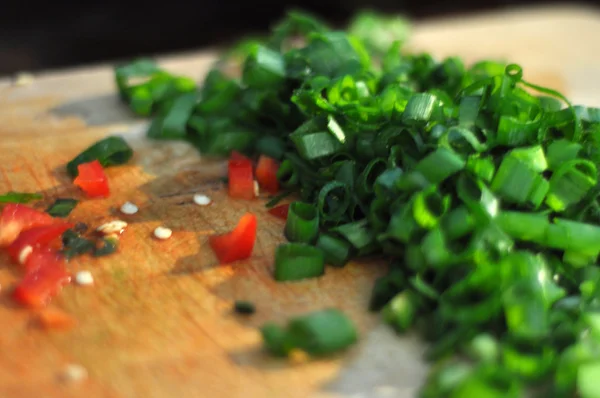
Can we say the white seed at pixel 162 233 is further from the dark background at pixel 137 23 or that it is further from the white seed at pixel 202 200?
the dark background at pixel 137 23

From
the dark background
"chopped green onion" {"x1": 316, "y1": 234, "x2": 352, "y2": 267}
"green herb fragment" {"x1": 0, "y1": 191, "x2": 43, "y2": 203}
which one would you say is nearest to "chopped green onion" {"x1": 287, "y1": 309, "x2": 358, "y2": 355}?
"chopped green onion" {"x1": 316, "y1": 234, "x2": 352, "y2": 267}

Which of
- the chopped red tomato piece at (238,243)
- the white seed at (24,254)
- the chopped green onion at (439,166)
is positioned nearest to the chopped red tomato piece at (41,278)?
the white seed at (24,254)

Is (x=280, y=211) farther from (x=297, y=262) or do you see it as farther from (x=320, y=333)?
(x=320, y=333)

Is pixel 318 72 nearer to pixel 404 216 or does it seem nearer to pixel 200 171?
pixel 200 171

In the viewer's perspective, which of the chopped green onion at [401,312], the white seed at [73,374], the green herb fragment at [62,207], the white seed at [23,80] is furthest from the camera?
the white seed at [23,80]

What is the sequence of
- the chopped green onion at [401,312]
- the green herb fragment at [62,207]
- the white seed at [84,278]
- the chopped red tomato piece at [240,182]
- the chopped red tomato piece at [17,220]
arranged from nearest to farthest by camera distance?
the chopped green onion at [401,312], the white seed at [84,278], the chopped red tomato piece at [17,220], the green herb fragment at [62,207], the chopped red tomato piece at [240,182]

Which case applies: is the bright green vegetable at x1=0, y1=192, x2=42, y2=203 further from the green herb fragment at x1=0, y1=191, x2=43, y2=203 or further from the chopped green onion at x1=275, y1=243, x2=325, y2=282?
the chopped green onion at x1=275, y1=243, x2=325, y2=282
